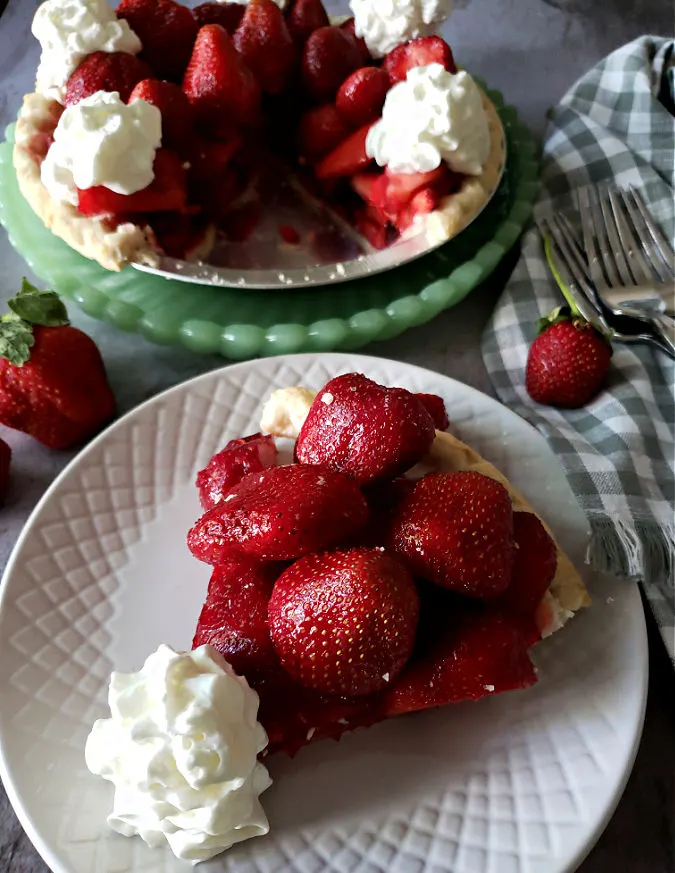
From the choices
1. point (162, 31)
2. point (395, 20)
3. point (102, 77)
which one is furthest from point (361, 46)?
point (102, 77)

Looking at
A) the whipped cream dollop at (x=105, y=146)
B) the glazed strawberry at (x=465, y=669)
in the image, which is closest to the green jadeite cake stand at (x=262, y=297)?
the whipped cream dollop at (x=105, y=146)

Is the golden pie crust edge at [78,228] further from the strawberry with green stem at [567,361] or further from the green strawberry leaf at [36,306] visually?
the strawberry with green stem at [567,361]

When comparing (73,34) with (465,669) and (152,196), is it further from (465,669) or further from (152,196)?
(465,669)

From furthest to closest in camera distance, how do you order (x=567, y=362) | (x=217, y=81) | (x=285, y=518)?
1. (x=217, y=81)
2. (x=567, y=362)
3. (x=285, y=518)

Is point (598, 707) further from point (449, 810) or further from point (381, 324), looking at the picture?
point (381, 324)

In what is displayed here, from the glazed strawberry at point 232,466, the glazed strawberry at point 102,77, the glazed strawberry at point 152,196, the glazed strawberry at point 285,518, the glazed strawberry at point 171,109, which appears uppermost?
the glazed strawberry at point 102,77

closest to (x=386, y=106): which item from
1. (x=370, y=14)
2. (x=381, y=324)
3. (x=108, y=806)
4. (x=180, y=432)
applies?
(x=370, y=14)
